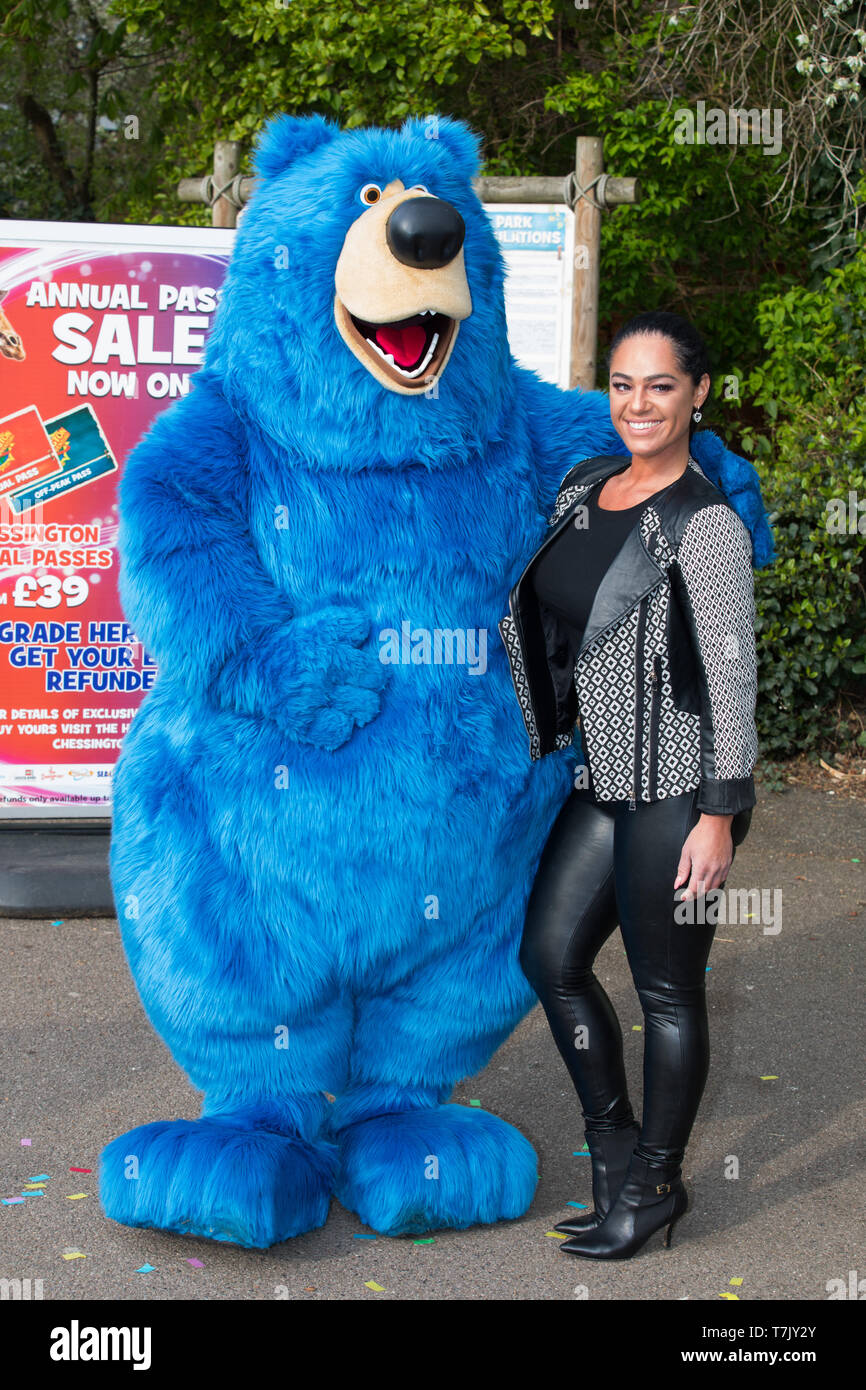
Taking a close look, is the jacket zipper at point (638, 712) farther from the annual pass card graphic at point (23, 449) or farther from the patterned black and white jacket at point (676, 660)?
the annual pass card graphic at point (23, 449)

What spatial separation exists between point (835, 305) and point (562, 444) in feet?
15.6

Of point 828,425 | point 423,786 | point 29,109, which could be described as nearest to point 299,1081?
point 423,786

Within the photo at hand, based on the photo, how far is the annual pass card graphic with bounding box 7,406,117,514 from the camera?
470cm

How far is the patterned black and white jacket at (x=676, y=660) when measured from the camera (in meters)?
2.52

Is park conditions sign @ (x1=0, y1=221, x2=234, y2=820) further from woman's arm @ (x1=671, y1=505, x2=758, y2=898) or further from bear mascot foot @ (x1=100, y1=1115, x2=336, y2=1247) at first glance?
woman's arm @ (x1=671, y1=505, x2=758, y2=898)

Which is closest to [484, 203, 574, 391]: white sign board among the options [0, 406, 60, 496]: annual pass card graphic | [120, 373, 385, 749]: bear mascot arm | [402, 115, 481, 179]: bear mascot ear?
[0, 406, 60, 496]: annual pass card graphic

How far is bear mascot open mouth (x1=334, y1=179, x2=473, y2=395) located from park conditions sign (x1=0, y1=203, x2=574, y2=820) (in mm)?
2042

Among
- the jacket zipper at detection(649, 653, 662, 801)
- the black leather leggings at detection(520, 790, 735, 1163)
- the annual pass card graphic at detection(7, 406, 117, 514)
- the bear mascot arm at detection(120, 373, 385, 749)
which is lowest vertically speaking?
the black leather leggings at detection(520, 790, 735, 1163)

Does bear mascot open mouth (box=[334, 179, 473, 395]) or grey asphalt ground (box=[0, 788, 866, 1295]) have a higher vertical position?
bear mascot open mouth (box=[334, 179, 473, 395])

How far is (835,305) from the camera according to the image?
7.27m

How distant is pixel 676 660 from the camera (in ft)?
8.42

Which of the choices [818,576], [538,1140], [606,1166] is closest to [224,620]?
[606,1166]

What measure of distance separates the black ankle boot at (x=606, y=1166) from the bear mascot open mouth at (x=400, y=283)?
153 cm

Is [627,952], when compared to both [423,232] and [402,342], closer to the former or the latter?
[402,342]
